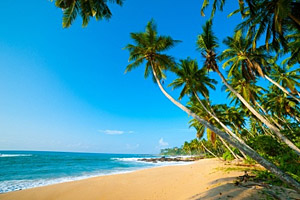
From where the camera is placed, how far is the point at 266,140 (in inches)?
500

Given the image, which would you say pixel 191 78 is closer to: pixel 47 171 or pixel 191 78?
pixel 191 78

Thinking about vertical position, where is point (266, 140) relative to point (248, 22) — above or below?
below

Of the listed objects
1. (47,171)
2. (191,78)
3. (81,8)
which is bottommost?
(47,171)

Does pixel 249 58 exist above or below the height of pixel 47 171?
Answer: above

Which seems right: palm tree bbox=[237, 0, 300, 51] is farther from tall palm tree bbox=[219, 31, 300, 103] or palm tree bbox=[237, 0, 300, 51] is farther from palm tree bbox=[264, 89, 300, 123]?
palm tree bbox=[264, 89, 300, 123]

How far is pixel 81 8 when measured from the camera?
7523mm

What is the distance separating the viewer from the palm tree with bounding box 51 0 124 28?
705 cm

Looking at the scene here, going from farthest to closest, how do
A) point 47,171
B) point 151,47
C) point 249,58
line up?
point 47,171, point 249,58, point 151,47

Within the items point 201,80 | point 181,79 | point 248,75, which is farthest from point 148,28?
point 248,75

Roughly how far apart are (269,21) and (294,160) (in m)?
9.33

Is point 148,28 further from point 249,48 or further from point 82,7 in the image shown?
point 249,48

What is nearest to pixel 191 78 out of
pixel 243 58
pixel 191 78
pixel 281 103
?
pixel 191 78

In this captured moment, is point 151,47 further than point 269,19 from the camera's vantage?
Yes

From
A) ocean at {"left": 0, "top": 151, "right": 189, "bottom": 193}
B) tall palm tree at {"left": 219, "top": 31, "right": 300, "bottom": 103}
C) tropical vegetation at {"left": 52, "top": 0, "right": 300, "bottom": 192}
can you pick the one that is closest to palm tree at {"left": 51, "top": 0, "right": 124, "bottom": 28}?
tropical vegetation at {"left": 52, "top": 0, "right": 300, "bottom": 192}
